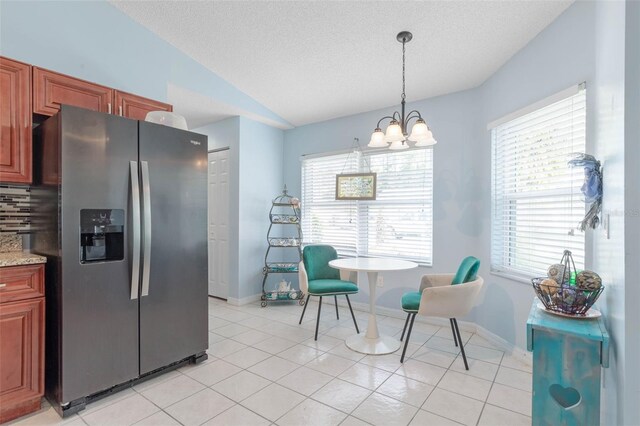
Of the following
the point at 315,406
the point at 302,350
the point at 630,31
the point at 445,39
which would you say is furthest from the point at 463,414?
the point at 445,39

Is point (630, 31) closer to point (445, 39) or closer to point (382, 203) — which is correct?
point (445, 39)

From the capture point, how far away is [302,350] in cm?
286

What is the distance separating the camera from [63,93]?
7.34 feet

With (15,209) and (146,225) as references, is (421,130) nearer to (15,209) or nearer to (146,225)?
(146,225)

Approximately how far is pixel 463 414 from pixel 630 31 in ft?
6.83

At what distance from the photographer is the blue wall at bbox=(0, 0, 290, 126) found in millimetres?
2221

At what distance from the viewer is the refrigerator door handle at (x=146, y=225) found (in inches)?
86.7

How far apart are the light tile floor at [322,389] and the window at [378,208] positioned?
1151 mm

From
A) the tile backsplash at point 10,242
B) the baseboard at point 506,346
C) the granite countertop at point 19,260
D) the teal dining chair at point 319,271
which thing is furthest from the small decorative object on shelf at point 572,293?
the tile backsplash at point 10,242

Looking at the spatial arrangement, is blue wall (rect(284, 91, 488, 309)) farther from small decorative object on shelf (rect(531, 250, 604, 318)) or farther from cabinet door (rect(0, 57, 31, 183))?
cabinet door (rect(0, 57, 31, 183))

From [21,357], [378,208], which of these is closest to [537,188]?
[378,208]

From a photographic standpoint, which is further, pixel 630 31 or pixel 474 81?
pixel 474 81

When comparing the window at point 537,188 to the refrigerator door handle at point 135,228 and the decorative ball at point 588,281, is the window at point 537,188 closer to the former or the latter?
the decorative ball at point 588,281

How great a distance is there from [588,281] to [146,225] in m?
2.59
